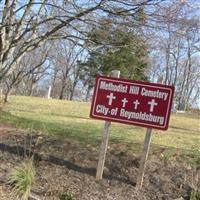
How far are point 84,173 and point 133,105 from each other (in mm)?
1382

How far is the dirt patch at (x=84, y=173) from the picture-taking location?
7.55 m

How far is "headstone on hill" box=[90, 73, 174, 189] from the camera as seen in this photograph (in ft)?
26.2

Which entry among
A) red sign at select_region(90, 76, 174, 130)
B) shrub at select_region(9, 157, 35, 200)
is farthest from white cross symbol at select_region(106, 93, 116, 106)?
shrub at select_region(9, 157, 35, 200)

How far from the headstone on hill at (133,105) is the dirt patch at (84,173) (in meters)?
0.26

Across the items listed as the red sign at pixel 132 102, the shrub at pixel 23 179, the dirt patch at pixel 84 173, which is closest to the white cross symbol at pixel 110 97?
the red sign at pixel 132 102

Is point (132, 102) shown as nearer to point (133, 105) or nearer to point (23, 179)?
point (133, 105)

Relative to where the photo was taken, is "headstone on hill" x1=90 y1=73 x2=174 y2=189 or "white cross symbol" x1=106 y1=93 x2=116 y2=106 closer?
"headstone on hill" x1=90 y1=73 x2=174 y2=189

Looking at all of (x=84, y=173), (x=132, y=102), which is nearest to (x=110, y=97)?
(x=132, y=102)

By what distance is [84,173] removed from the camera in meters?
8.23

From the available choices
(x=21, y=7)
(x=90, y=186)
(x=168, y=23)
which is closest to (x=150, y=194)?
(x=90, y=186)

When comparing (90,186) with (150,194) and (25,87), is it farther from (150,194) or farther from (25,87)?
(25,87)

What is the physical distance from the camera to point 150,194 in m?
7.74

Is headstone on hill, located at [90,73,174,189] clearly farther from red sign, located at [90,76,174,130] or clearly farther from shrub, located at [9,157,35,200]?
shrub, located at [9,157,35,200]

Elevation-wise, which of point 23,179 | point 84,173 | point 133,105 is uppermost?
point 133,105
